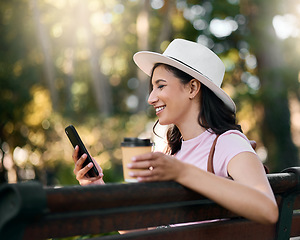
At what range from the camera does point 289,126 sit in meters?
15.9

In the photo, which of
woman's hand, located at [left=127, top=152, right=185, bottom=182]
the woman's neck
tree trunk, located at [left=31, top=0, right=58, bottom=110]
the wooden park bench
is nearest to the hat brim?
the woman's neck

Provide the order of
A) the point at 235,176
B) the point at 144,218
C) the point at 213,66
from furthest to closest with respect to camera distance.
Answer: the point at 213,66 → the point at 235,176 → the point at 144,218

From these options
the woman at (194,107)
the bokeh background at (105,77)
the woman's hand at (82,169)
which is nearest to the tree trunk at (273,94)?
the bokeh background at (105,77)

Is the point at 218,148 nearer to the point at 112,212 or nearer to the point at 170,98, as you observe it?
the point at 170,98

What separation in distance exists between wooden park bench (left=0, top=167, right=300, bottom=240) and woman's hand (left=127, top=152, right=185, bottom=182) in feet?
0.11

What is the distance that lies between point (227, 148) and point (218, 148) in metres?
0.09

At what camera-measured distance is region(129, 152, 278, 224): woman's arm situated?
148 centimetres

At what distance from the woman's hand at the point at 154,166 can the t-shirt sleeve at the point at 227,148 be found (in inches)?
21.5

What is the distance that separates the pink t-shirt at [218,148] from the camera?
2.01 meters

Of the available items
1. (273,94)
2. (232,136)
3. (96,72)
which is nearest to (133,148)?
(232,136)

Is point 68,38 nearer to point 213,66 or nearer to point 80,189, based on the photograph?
point 213,66

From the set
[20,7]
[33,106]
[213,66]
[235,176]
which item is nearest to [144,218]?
[235,176]

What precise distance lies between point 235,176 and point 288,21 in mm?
15055

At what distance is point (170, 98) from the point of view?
8.09 feet
